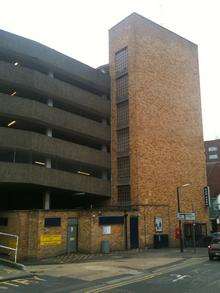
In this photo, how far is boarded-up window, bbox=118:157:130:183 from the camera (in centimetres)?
4138

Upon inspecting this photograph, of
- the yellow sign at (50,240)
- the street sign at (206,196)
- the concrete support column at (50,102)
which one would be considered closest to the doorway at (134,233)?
the yellow sign at (50,240)

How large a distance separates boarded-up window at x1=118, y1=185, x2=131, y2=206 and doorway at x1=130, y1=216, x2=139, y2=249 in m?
2.95

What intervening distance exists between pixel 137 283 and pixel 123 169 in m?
24.1

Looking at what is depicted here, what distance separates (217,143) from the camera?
83812 mm

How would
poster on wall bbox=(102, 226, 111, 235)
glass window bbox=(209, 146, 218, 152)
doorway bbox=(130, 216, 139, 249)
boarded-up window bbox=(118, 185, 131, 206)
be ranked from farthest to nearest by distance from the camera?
glass window bbox=(209, 146, 218, 152) < boarded-up window bbox=(118, 185, 131, 206) < doorway bbox=(130, 216, 139, 249) < poster on wall bbox=(102, 226, 111, 235)

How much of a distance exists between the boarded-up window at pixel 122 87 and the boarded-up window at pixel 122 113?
86cm

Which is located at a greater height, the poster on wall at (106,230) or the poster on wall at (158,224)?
the poster on wall at (158,224)

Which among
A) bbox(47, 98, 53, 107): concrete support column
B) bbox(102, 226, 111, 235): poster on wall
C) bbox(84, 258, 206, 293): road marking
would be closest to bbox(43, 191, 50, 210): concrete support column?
bbox(102, 226, 111, 235): poster on wall

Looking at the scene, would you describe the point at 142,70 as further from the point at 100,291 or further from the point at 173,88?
the point at 100,291

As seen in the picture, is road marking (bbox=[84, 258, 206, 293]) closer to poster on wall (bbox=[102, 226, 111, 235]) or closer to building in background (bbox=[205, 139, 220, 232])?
poster on wall (bbox=[102, 226, 111, 235])

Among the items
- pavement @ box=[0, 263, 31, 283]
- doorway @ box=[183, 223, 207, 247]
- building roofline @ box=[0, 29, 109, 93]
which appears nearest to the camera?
pavement @ box=[0, 263, 31, 283]

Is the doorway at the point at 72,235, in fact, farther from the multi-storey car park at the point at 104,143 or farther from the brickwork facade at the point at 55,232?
the brickwork facade at the point at 55,232

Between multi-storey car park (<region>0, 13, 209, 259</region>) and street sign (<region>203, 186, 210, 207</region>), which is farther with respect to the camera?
street sign (<region>203, 186, 210, 207</region>)

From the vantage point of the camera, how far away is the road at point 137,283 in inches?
637
